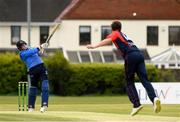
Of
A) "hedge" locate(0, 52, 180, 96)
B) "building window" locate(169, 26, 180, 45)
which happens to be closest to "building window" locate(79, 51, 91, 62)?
"building window" locate(169, 26, 180, 45)

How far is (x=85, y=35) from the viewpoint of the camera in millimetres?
68875

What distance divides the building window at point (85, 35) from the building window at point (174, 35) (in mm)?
7827

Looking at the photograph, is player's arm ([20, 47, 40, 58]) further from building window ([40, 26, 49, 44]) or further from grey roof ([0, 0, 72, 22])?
grey roof ([0, 0, 72, 22])

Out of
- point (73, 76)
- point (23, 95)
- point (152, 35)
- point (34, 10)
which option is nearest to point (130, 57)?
point (23, 95)

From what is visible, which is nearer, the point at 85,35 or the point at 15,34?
the point at 85,35

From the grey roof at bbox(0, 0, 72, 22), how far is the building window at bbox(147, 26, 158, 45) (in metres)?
9.95

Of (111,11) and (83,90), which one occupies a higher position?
(111,11)

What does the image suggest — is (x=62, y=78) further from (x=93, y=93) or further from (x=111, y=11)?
(x=111, y=11)

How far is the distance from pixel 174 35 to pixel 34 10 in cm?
1485

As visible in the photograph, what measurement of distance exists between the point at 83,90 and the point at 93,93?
1.08 m

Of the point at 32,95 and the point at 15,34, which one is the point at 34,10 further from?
the point at 32,95

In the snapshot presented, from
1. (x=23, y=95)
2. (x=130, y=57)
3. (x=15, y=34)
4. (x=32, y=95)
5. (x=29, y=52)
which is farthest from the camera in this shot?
(x=15, y=34)

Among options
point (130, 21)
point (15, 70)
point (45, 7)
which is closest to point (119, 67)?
point (15, 70)

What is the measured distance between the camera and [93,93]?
168 ft
